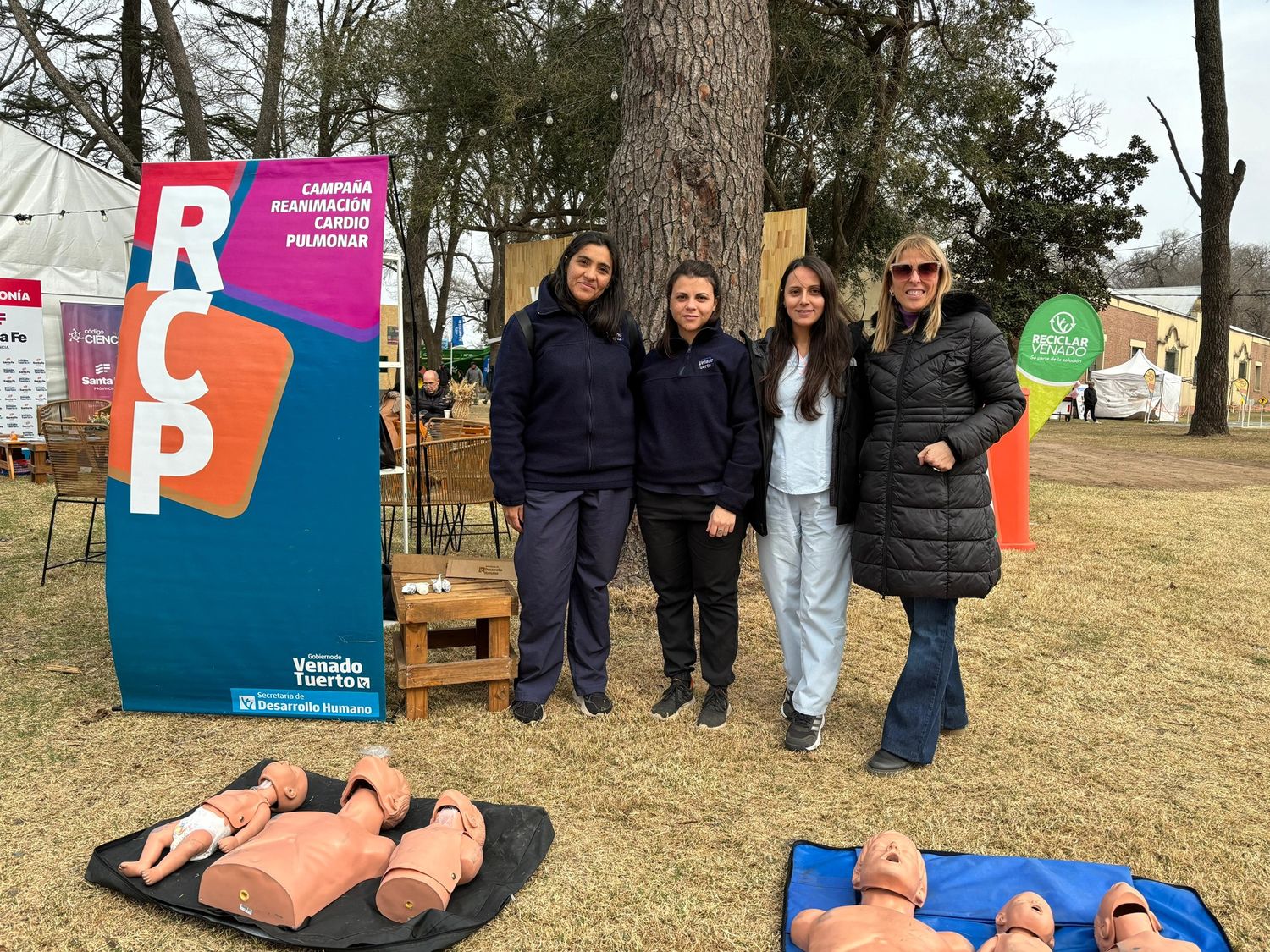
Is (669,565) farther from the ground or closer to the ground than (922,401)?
closer to the ground

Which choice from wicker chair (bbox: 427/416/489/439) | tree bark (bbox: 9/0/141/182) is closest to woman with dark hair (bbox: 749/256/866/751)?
wicker chair (bbox: 427/416/489/439)

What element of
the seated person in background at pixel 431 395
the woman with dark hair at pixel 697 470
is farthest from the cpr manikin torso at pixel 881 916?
the seated person in background at pixel 431 395

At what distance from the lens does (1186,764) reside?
3.24 meters

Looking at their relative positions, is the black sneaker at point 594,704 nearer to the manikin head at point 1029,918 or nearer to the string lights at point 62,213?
the manikin head at point 1029,918

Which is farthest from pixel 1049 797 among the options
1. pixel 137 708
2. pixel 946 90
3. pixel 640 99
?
pixel 946 90

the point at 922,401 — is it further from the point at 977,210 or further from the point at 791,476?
the point at 977,210

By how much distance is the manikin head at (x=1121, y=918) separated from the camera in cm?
204

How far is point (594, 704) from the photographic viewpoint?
365cm

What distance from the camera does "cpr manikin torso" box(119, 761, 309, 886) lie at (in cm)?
237

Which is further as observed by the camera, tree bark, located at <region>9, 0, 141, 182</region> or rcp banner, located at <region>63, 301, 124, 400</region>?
tree bark, located at <region>9, 0, 141, 182</region>

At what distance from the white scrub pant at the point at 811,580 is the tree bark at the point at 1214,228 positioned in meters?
17.9

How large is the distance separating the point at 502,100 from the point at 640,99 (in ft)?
27.1

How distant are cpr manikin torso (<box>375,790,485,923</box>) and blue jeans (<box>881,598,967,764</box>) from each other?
5.10 feet

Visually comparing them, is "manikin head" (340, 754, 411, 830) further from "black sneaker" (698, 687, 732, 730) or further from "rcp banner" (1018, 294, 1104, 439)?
"rcp banner" (1018, 294, 1104, 439)
